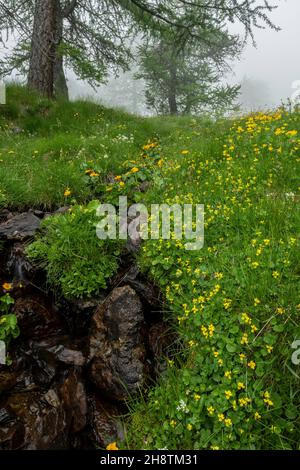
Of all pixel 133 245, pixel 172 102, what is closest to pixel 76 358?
pixel 133 245

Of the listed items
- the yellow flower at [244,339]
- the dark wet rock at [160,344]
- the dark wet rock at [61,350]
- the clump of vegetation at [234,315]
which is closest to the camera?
the clump of vegetation at [234,315]

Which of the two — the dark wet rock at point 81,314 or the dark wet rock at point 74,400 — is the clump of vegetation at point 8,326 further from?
the dark wet rock at point 74,400

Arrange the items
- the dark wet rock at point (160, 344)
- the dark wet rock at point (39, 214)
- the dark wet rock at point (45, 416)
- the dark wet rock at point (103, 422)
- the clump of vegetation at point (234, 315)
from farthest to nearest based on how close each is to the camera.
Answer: the dark wet rock at point (39, 214), the dark wet rock at point (160, 344), the dark wet rock at point (103, 422), the dark wet rock at point (45, 416), the clump of vegetation at point (234, 315)

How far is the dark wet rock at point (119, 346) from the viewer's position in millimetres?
3479

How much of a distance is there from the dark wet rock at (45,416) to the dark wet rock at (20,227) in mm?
2059

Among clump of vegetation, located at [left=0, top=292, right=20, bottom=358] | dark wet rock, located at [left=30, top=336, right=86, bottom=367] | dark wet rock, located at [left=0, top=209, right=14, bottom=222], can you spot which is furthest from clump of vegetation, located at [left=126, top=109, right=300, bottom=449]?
dark wet rock, located at [left=0, top=209, right=14, bottom=222]

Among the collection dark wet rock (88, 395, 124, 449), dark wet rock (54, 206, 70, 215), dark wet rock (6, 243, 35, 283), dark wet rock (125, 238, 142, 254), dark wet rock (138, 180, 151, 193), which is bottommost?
dark wet rock (88, 395, 124, 449)

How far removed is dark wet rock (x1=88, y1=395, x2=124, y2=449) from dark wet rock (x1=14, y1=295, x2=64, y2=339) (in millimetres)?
1000

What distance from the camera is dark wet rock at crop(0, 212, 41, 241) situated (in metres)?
4.67

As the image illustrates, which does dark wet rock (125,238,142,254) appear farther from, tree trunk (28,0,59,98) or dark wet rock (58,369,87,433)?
tree trunk (28,0,59,98)

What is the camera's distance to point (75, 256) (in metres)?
4.27

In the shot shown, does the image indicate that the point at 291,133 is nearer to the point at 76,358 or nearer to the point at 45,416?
the point at 76,358

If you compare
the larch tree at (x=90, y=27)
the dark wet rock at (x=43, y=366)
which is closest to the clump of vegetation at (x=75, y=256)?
the dark wet rock at (x=43, y=366)
